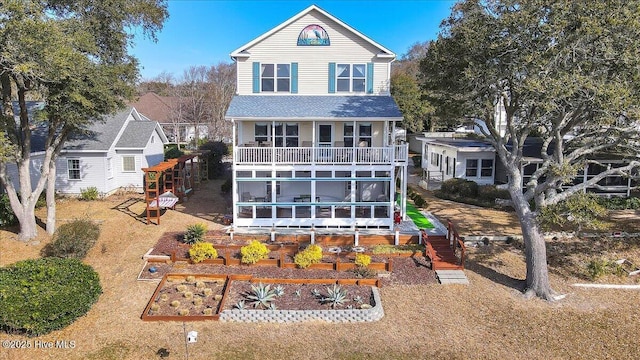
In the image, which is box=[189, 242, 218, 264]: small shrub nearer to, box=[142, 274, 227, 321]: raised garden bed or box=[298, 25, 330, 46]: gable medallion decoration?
box=[142, 274, 227, 321]: raised garden bed

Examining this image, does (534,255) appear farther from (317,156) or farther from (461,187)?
(461,187)

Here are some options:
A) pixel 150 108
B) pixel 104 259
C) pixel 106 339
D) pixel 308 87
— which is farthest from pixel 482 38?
pixel 150 108

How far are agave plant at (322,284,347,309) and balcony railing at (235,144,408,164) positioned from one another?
7315mm

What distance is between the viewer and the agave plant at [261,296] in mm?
12866

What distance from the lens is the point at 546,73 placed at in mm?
12922

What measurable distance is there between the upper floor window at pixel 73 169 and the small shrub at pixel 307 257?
1685cm

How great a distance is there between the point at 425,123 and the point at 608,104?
44.0 m

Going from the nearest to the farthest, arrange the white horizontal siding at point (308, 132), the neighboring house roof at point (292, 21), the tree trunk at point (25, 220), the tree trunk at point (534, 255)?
1. the tree trunk at point (534, 255)
2. the tree trunk at point (25, 220)
3. the neighboring house roof at point (292, 21)
4. the white horizontal siding at point (308, 132)

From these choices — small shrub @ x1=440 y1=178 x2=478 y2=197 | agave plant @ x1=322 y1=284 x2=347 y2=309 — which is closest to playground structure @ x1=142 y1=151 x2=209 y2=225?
agave plant @ x1=322 y1=284 x2=347 y2=309

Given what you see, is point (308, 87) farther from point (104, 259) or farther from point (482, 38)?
point (104, 259)

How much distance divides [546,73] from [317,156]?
399 inches

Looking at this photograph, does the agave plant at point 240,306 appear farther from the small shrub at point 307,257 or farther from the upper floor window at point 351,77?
the upper floor window at point 351,77

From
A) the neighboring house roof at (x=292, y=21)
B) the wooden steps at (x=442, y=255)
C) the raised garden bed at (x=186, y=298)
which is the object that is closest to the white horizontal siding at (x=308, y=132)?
the neighboring house roof at (x=292, y=21)

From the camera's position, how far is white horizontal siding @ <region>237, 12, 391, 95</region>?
67.8 ft
